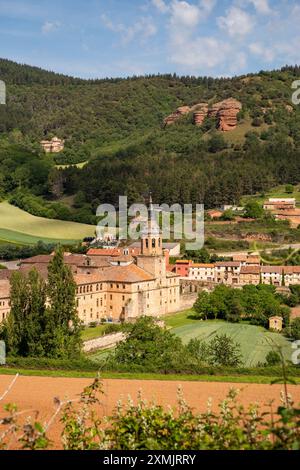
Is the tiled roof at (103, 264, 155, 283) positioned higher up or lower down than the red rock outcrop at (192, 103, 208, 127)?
lower down

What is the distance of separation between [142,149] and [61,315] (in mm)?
101466

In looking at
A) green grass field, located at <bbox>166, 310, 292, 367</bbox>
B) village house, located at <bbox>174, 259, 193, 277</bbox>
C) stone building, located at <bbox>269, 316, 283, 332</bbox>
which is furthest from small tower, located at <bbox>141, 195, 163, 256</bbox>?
stone building, located at <bbox>269, 316, 283, 332</bbox>

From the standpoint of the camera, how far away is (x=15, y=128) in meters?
166

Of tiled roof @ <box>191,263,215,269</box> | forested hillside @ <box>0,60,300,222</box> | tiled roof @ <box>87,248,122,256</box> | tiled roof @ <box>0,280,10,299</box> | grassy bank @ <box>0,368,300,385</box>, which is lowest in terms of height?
grassy bank @ <box>0,368,300,385</box>

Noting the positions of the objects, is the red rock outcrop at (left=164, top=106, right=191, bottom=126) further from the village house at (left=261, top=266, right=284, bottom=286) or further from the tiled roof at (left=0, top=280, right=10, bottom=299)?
the tiled roof at (left=0, top=280, right=10, bottom=299)

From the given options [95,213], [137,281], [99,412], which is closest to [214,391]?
[99,412]

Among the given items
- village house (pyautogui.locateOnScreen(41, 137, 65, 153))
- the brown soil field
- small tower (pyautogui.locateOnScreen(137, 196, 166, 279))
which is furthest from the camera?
village house (pyautogui.locateOnScreen(41, 137, 65, 153))

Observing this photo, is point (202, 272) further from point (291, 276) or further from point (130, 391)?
point (130, 391)

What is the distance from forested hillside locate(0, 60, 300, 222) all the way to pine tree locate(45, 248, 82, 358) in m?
56.6

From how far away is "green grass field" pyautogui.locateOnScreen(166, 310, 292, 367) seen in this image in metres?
40.1

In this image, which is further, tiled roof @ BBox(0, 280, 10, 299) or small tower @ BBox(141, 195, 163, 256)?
small tower @ BBox(141, 195, 163, 256)

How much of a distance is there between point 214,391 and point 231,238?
53590mm

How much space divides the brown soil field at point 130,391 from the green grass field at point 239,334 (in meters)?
10.7
